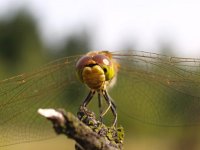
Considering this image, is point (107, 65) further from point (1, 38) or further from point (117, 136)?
point (1, 38)

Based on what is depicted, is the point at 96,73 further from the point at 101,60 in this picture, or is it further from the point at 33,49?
the point at 33,49

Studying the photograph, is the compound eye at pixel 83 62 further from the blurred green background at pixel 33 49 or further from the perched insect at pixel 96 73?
the blurred green background at pixel 33 49

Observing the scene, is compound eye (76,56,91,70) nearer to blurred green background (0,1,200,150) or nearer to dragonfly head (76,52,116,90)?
dragonfly head (76,52,116,90)

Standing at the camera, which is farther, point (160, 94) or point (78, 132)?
point (160, 94)

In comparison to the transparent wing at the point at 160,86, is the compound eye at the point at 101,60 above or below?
above

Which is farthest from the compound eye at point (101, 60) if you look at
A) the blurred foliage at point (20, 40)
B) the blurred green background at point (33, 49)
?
the blurred foliage at point (20, 40)

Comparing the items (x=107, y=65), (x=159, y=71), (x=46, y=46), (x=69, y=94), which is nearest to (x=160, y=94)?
(x=159, y=71)

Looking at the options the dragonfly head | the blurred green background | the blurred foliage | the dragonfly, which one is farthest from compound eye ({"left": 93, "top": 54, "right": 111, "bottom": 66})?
the blurred foliage
